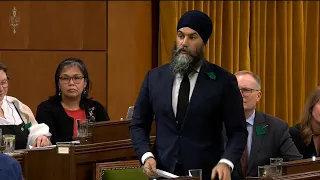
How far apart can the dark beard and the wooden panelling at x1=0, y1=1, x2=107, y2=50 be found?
10.7ft

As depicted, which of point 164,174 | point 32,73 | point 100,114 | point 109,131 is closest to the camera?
point 164,174

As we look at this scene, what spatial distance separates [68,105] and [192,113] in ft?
5.78

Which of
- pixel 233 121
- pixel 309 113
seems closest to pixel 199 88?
pixel 233 121

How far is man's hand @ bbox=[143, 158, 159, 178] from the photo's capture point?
2705 millimetres

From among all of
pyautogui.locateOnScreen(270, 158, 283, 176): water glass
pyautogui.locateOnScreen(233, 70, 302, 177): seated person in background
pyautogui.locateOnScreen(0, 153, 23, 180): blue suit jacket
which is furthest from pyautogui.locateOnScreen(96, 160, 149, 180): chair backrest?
pyautogui.locateOnScreen(0, 153, 23, 180): blue suit jacket

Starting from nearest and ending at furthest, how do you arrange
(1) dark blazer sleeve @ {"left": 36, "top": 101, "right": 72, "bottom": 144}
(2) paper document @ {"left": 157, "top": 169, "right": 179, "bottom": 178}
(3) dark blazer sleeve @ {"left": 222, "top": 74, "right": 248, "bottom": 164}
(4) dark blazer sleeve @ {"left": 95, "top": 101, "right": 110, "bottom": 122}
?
(2) paper document @ {"left": 157, "top": 169, "right": 179, "bottom": 178}
(3) dark blazer sleeve @ {"left": 222, "top": 74, "right": 248, "bottom": 164}
(1) dark blazer sleeve @ {"left": 36, "top": 101, "right": 72, "bottom": 144}
(4) dark blazer sleeve @ {"left": 95, "top": 101, "right": 110, "bottom": 122}

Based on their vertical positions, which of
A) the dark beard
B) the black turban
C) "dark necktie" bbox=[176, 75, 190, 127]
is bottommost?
"dark necktie" bbox=[176, 75, 190, 127]

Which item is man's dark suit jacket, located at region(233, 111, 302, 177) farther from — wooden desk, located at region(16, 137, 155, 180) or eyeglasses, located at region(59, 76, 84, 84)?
eyeglasses, located at region(59, 76, 84, 84)

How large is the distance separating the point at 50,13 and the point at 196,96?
340 centimetres

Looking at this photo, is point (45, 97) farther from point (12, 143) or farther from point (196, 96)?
point (196, 96)

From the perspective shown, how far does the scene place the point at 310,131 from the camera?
3.97 metres

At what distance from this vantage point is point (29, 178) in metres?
3.37

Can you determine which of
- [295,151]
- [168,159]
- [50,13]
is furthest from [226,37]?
[168,159]

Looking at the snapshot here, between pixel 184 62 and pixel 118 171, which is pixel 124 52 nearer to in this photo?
pixel 118 171
